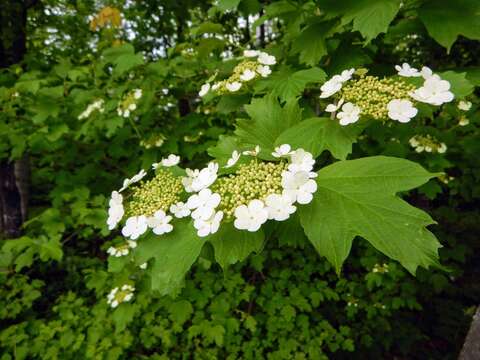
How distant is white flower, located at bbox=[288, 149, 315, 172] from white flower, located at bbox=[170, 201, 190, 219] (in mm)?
353

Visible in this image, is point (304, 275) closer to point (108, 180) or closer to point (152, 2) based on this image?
point (108, 180)

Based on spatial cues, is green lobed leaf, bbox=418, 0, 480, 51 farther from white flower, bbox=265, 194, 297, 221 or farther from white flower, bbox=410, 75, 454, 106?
white flower, bbox=265, 194, 297, 221

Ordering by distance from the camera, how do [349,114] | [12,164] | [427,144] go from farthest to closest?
[12,164] < [427,144] < [349,114]

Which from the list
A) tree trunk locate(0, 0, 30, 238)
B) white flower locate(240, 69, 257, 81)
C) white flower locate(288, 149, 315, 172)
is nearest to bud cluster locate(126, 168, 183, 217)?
white flower locate(288, 149, 315, 172)

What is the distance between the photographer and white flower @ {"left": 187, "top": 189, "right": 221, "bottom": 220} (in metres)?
0.98

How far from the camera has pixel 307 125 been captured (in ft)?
4.05

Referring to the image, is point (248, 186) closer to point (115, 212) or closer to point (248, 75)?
point (115, 212)

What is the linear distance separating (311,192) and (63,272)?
5439 millimetres

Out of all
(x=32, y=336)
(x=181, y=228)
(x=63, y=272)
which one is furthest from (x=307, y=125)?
(x=63, y=272)

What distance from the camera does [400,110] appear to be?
45.0 inches

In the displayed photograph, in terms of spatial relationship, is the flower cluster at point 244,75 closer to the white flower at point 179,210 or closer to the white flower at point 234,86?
the white flower at point 234,86

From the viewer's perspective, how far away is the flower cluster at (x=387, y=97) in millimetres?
1146

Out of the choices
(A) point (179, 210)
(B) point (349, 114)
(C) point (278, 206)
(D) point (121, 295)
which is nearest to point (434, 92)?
(B) point (349, 114)

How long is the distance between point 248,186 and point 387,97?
0.61 meters
